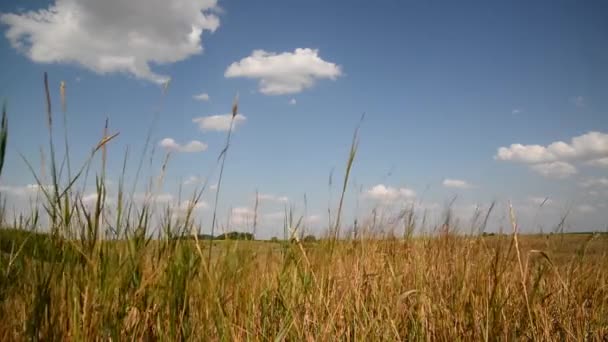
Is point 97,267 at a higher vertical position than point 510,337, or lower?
higher

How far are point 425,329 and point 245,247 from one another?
1.14m

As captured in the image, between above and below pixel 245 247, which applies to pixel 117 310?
below

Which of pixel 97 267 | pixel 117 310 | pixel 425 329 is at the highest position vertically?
pixel 97 267

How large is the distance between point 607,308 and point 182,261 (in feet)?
10.5

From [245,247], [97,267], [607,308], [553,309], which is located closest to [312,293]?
[245,247]

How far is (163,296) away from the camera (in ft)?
6.28

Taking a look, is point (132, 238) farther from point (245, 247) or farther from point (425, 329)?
point (425, 329)

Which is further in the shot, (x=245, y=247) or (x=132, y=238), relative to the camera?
(x=245, y=247)

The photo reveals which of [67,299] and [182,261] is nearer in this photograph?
[67,299]

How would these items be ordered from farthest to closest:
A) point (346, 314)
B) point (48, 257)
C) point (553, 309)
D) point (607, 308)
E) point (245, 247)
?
point (607, 308), point (553, 309), point (245, 247), point (346, 314), point (48, 257)

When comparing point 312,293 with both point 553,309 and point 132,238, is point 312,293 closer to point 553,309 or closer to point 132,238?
point 132,238

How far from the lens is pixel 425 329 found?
2.33m

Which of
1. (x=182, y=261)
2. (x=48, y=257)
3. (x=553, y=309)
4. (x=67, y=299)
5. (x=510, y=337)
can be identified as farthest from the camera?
(x=553, y=309)

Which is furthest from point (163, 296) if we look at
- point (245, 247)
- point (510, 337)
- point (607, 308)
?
point (607, 308)
